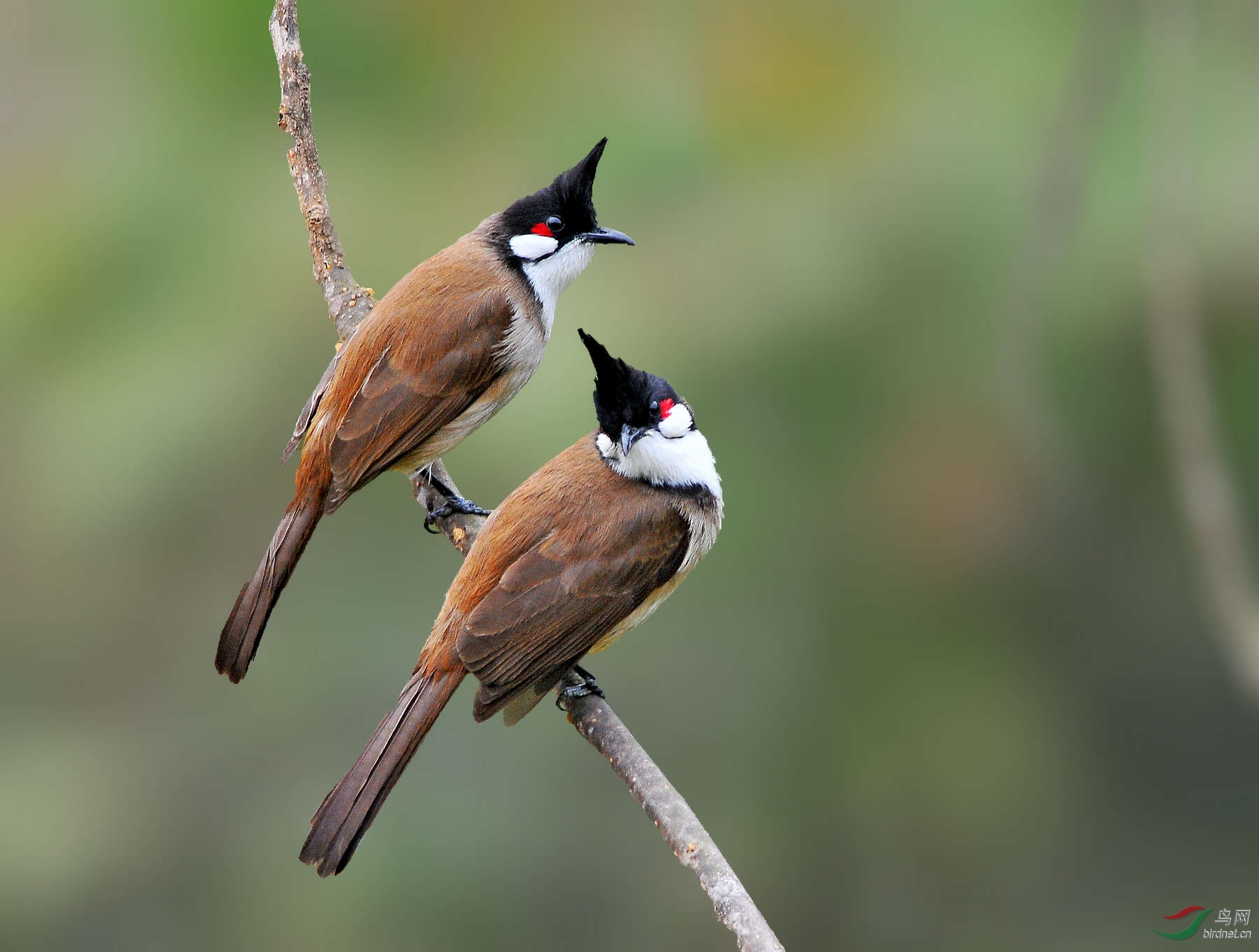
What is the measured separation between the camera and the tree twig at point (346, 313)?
2342 millimetres

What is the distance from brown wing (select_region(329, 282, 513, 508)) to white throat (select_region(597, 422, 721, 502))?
390 mm

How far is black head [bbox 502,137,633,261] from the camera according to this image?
325cm

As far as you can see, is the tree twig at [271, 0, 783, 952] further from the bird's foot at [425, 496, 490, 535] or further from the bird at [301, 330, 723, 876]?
the bird at [301, 330, 723, 876]

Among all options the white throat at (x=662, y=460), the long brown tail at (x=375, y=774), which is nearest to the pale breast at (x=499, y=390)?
the white throat at (x=662, y=460)

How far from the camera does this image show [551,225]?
327cm

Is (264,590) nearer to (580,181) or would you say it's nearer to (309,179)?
(309,179)

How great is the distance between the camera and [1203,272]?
4520mm

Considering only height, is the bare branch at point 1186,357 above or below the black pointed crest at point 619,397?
below

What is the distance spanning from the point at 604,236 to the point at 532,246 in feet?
0.60

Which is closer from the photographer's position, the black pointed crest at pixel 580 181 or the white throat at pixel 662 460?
the white throat at pixel 662 460

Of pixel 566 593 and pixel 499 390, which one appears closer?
pixel 566 593

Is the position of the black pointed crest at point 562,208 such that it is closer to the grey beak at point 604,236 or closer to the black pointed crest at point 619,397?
the grey beak at point 604,236

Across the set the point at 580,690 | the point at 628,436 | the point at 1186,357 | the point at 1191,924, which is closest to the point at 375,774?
the point at 580,690

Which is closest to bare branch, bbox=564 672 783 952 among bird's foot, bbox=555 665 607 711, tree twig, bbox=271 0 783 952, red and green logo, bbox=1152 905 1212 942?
tree twig, bbox=271 0 783 952
